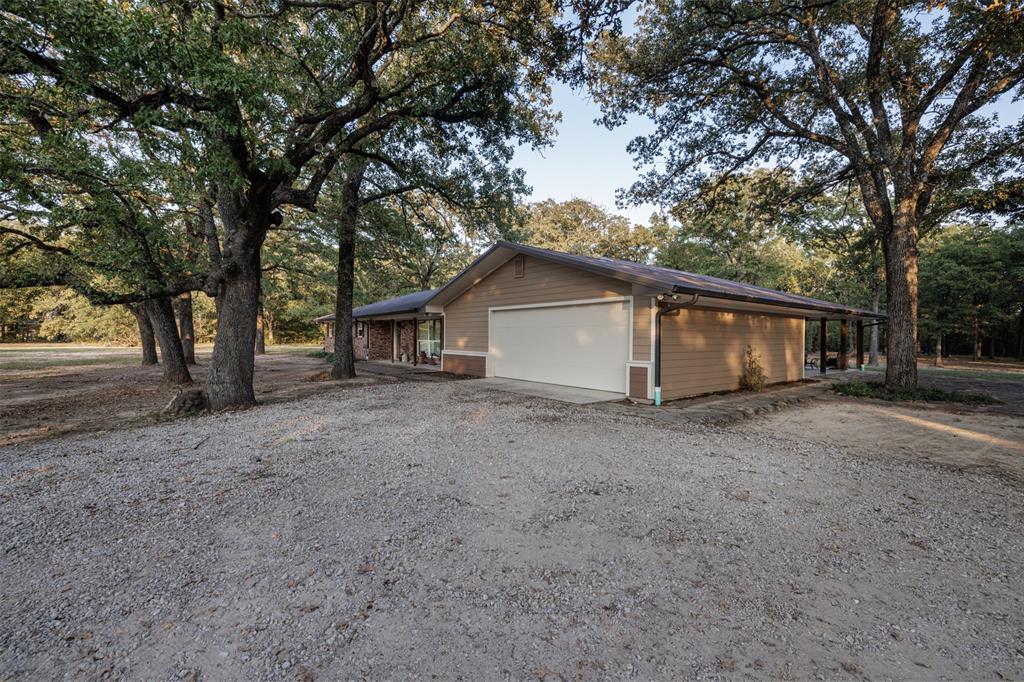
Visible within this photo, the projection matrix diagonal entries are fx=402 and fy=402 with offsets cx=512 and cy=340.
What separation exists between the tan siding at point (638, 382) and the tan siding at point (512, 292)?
1614 mm

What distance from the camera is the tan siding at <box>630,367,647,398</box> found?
810 centimetres

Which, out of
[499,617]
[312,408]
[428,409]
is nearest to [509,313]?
[428,409]

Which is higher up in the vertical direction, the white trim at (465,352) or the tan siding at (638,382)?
the white trim at (465,352)

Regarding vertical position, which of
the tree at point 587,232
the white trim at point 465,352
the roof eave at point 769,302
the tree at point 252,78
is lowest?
the white trim at point 465,352

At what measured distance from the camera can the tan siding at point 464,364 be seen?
12.6 meters

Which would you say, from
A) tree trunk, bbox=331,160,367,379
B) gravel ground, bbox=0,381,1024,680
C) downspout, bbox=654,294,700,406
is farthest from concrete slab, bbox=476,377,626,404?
tree trunk, bbox=331,160,367,379

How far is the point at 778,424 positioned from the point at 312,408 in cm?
811

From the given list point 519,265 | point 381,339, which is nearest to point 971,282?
point 519,265

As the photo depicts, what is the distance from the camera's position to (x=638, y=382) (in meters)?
8.21

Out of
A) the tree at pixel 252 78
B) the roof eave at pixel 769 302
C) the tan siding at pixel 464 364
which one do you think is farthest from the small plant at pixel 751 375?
the tree at pixel 252 78

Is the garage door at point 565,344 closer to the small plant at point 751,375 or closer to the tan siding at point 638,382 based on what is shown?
the tan siding at point 638,382

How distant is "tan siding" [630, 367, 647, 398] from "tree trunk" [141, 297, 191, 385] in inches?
417

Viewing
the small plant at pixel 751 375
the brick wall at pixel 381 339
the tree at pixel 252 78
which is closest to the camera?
the tree at pixel 252 78

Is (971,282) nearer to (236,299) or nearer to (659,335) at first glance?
(659,335)
